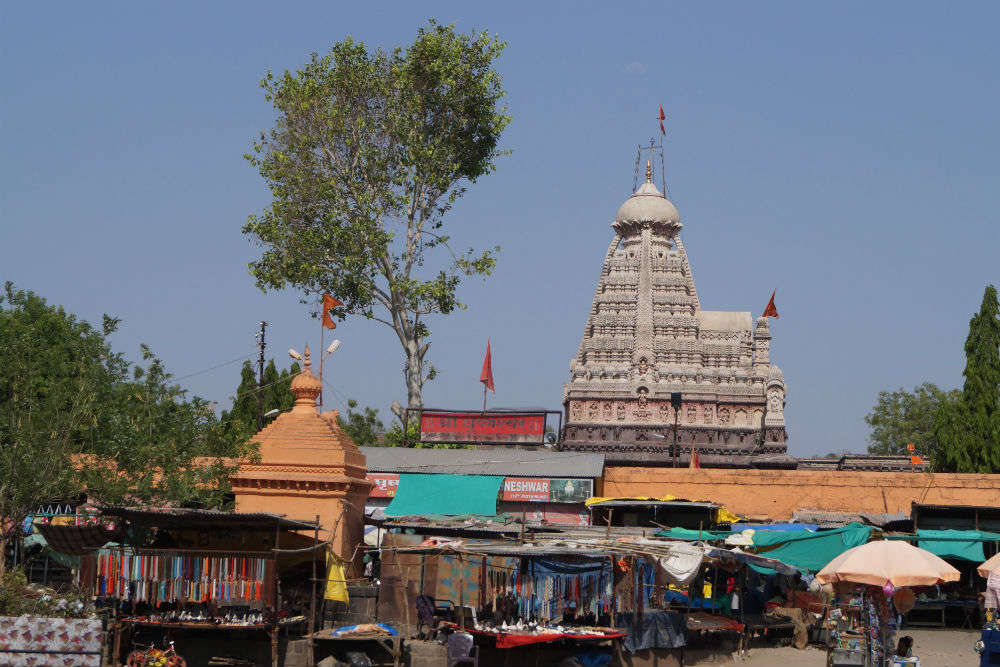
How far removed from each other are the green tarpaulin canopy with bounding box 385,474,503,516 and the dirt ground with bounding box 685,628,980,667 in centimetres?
1069

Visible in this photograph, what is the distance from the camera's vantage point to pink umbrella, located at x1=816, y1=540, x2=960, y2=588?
17453 mm

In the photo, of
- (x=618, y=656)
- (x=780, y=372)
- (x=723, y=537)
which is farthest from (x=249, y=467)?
(x=780, y=372)

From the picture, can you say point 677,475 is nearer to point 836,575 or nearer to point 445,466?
point 445,466

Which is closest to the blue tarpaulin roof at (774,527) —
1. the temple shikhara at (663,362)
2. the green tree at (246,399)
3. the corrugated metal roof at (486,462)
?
the corrugated metal roof at (486,462)

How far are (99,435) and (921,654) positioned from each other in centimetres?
1617

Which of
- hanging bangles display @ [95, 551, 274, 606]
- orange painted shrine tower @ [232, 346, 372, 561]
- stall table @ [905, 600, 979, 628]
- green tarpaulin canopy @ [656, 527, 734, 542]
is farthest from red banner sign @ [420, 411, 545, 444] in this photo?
hanging bangles display @ [95, 551, 274, 606]

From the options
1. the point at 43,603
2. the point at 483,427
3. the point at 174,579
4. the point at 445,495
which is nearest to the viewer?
the point at 174,579

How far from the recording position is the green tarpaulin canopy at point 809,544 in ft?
86.2

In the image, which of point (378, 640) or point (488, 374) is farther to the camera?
point (488, 374)

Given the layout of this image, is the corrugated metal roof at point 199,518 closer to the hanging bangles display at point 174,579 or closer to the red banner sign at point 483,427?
the hanging bangles display at point 174,579

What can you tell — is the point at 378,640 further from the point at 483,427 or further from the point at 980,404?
the point at 980,404

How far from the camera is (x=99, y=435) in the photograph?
25.0 metres

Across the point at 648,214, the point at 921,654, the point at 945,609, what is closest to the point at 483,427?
the point at 945,609

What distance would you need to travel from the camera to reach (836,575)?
17844mm
